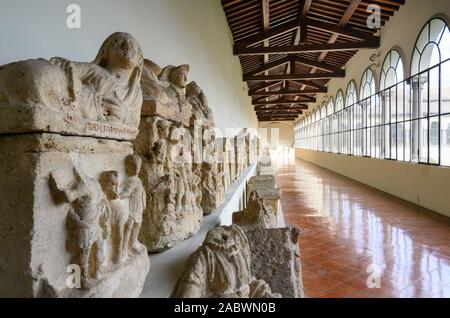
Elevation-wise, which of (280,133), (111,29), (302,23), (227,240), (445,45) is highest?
(302,23)

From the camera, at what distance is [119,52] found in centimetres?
174

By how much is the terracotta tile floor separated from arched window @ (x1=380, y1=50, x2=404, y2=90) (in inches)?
132

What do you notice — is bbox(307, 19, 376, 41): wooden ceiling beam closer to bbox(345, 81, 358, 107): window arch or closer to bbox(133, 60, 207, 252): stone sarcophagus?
bbox(345, 81, 358, 107): window arch

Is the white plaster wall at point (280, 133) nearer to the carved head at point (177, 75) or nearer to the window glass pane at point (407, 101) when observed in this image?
the window glass pane at point (407, 101)

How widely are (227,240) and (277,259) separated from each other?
0.82 meters

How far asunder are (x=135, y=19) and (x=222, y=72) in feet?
18.6

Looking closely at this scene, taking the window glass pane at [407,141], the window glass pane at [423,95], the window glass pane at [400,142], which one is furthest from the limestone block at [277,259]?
the window glass pane at [400,142]

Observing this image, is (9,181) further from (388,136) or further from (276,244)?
(388,136)

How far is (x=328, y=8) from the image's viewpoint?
10227mm

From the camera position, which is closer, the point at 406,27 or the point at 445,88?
the point at 445,88

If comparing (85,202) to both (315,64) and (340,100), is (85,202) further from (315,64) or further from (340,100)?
(340,100)

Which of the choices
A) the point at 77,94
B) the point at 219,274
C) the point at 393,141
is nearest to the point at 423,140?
the point at 393,141

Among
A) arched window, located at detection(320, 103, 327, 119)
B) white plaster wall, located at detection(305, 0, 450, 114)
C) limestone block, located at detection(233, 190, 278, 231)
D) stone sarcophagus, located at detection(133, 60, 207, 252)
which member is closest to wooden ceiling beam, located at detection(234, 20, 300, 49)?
white plaster wall, located at detection(305, 0, 450, 114)

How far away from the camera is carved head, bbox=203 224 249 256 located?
184 centimetres
